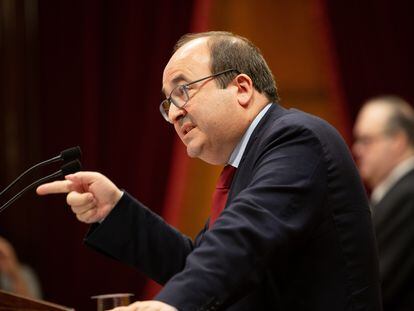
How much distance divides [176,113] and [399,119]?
2355 mm

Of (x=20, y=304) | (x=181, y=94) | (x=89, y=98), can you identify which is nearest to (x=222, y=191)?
(x=181, y=94)

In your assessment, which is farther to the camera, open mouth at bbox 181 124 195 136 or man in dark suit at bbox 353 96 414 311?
man in dark suit at bbox 353 96 414 311

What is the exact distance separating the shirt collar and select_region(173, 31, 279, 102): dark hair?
0.06 meters

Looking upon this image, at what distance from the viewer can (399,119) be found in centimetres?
392

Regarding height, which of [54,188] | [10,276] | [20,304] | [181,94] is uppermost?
[181,94]

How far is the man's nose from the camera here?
180 centimetres

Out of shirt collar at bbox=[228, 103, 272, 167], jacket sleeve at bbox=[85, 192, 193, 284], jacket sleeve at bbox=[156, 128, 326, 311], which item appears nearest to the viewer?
jacket sleeve at bbox=[156, 128, 326, 311]

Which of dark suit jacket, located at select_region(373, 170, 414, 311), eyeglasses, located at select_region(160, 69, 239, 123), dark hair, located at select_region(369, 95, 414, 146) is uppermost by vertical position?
eyeglasses, located at select_region(160, 69, 239, 123)

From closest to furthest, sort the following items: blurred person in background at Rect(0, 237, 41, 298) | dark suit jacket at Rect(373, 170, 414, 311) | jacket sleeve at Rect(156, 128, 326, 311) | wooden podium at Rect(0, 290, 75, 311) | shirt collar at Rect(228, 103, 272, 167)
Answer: jacket sleeve at Rect(156, 128, 326, 311)
wooden podium at Rect(0, 290, 75, 311)
shirt collar at Rect(228, 103, 272, 167)
dark suit jacket at Rect(373, 170, 414, 311)
blurred person in background at Rect(0, 237, 41, 298)

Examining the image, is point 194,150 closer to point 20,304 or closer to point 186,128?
point 186,128

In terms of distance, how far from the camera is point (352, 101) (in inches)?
169

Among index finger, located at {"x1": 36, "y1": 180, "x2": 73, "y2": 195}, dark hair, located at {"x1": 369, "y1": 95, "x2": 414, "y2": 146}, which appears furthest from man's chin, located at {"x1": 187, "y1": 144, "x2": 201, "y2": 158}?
dark hair, located at {"x1": 369, "y1": 95, "x2": 414, "y2": 146}

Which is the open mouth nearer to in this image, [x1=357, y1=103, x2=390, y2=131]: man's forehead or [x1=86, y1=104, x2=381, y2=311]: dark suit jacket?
[x1=86, y1=104, x2=381, y2=311]: dark suit jacket

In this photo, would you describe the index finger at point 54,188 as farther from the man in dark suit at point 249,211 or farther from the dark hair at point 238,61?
the dark hair at point 238,61
